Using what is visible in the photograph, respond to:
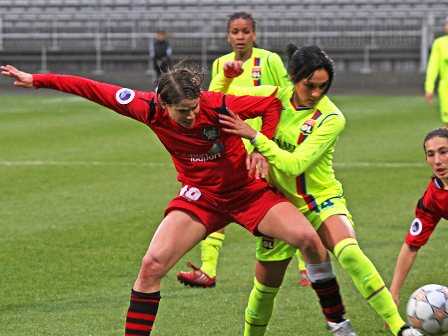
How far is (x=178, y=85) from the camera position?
17.0 ft

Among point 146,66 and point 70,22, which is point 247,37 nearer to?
point 146,66

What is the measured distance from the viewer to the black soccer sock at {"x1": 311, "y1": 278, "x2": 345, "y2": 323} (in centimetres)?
550

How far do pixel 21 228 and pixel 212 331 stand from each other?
3.70 m

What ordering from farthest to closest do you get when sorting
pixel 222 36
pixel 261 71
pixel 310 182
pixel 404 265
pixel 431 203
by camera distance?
1. pixel 222 36
2. pixel 261 71
3. pixel 404 265
4. pixel 431 203
5. pixel 310 182

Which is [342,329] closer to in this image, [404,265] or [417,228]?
[404,265]

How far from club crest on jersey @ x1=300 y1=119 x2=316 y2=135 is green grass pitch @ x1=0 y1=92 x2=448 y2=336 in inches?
49.3

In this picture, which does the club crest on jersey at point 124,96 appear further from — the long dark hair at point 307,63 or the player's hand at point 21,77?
the long dark hair at point 307,63

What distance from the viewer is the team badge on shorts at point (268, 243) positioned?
5500mm

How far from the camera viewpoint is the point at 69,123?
20.0 meters

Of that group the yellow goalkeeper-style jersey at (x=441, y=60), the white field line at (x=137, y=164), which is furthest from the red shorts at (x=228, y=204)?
the yellow goalkeeper-style jersey at (x=441, y=60)

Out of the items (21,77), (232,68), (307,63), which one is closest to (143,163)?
(232,68)

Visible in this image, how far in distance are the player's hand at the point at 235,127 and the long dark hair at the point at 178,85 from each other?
20cm

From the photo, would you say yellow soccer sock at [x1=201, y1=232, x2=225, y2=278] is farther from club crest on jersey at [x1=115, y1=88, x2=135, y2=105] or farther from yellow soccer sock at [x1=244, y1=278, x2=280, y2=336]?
club crest on jersey at [x1=115, y1=88, x2=135, y2=105]

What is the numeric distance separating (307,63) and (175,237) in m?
1.14
